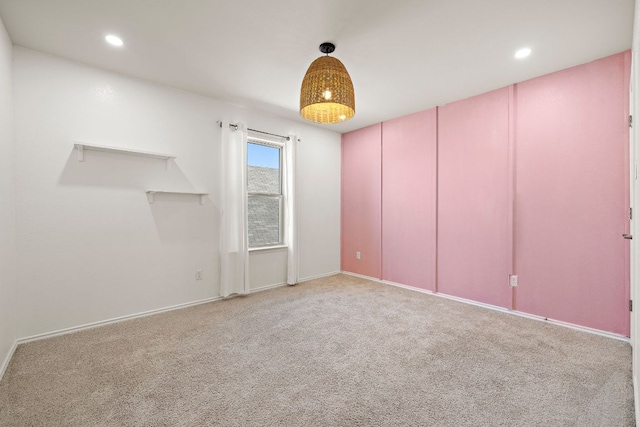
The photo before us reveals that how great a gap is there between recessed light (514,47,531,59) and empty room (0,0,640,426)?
2 cm

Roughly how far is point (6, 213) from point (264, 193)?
2.60 metres

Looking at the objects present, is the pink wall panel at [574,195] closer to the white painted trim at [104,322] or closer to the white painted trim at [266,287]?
the white painted trim at [266,287]

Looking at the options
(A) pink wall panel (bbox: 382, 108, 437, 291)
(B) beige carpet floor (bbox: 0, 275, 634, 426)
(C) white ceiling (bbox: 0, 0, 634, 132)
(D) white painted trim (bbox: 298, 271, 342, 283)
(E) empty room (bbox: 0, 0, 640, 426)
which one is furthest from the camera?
(D) white painted trim (bbox: 298, 271, 342, 283)

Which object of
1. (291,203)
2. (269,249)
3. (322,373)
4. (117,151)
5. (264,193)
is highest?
(117,151)

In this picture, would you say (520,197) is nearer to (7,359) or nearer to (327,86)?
(327,86)

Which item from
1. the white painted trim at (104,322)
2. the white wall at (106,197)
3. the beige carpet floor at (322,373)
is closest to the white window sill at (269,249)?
the white wall at (106,197)

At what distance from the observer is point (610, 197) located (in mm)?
2621

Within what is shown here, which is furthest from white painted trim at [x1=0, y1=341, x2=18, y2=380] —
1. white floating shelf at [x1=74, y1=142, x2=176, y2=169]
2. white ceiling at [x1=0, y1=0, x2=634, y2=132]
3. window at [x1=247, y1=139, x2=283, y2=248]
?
white ceiling at [x1=0, y1=0, x2=634, y2=132]

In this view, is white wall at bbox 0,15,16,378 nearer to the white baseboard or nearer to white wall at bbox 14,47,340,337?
white wall at bbox 14,47,340,337

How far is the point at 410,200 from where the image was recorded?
4.24 meters

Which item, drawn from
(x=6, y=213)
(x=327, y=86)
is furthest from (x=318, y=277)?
(x=6, y=213)

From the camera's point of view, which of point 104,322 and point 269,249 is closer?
point 104,322

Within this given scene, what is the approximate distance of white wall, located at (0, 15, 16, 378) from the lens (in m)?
2.12

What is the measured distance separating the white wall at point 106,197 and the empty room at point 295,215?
19 mm
